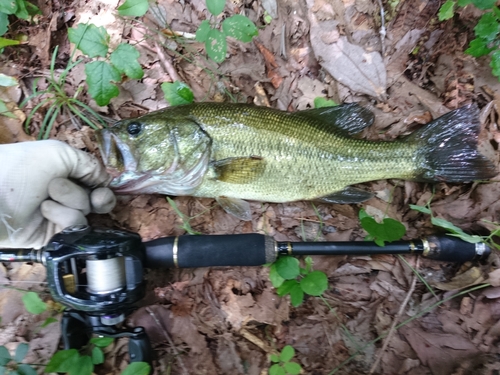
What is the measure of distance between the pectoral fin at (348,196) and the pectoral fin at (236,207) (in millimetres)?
620

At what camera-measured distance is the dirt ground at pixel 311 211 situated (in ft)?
8.48

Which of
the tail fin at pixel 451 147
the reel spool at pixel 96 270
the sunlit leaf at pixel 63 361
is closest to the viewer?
the reel spool at pixel 96 270

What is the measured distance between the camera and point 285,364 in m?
2.42

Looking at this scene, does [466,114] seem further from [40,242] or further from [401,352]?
[40,242]

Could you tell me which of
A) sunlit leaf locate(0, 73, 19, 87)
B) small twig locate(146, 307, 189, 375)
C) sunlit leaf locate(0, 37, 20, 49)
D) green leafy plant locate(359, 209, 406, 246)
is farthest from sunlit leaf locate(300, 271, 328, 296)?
sunlit leaf locate(0, 37, 20, 49)

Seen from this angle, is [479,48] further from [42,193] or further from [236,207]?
[42,193]

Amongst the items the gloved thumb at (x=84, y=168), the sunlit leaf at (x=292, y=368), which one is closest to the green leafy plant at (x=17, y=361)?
the gloved thumb at (x=84, y=168)

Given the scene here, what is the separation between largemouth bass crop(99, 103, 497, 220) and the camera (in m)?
2.59

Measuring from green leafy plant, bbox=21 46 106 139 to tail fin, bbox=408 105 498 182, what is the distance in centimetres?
263

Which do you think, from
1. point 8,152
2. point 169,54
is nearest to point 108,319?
point 8,152

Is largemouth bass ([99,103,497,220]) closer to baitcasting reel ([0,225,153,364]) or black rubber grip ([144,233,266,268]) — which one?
black rubber grip ([144,233,266,268])

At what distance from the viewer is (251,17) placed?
3107 millimetres

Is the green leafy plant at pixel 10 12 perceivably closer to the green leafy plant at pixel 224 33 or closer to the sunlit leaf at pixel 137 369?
the green leafy plant at pixel 224 33

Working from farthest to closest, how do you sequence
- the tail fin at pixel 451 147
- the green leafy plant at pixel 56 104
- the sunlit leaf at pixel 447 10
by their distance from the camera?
1. the green leafy plant at pixel 56 104
2. the sunlit leaf at pixel 447 10
3. the tail fin at pixel 451 147
